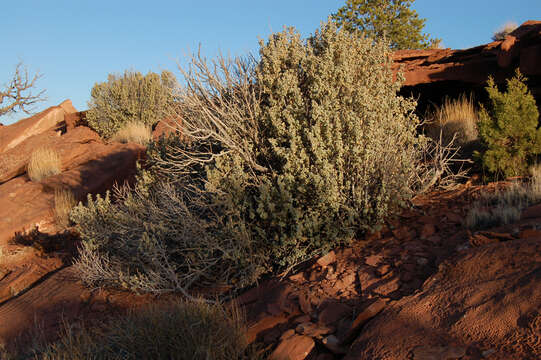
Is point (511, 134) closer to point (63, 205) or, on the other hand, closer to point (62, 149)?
point (63, 205)

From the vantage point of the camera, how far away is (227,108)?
5.53m

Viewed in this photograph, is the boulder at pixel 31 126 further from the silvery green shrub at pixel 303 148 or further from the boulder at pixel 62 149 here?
the silvery green shrub at pixel 303 148

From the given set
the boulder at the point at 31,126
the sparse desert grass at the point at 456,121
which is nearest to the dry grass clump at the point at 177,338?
the sparse desert grass at the point at 456,121

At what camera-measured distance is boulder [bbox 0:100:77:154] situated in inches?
637

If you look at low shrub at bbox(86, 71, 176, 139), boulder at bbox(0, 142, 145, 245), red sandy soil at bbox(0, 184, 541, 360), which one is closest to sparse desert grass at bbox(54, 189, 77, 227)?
boulder at bbox(0, 142, 145, 245)

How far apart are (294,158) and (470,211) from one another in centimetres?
189

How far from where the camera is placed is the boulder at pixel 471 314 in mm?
2234

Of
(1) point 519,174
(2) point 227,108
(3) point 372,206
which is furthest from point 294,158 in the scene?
(1) point 519,174

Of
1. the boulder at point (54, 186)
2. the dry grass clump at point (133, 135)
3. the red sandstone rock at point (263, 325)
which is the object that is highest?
the dry grass clump at point (133, 135)

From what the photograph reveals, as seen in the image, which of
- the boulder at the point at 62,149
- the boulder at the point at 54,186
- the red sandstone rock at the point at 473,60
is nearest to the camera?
the red sandstone rock at the point at 473,60

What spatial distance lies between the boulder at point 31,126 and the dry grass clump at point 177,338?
15.6 metres

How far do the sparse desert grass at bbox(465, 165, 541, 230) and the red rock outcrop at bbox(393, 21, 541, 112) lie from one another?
2.30m

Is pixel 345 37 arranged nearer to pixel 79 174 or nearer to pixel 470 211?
pixel 470 211

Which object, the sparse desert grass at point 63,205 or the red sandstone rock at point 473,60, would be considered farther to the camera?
the sparse desert grass at point 63,205
